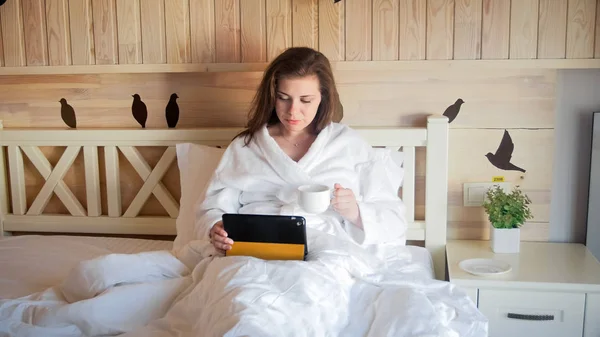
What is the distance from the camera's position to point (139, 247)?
2074 mm

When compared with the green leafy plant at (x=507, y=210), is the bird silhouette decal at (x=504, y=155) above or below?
above

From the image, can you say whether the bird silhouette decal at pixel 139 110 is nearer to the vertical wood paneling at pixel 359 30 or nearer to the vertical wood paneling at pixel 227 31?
the vertical wood paneling at pixel 227 31

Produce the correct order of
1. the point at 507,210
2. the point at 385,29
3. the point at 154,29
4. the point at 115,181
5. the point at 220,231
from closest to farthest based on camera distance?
1. the point at 220,231
2. the point at 507,210
3. the point at 385,29
4. the point at 154,29
5. the point at 115,181

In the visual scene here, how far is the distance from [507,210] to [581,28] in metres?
0.64

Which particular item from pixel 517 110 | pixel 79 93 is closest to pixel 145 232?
pixel 79 93

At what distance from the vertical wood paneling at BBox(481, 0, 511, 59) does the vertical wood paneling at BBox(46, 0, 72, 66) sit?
4.84 feet

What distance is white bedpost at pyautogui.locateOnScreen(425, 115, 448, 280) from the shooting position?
2.02 metres

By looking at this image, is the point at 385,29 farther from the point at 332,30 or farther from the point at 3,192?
the point at 3,192

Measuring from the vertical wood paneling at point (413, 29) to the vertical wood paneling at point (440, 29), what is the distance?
0.06 feet

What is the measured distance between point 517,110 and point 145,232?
1.40 m

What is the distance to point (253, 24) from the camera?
82.7 inches

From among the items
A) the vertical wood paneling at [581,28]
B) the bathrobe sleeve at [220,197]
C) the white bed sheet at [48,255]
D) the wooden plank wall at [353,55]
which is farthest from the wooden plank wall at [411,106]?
the bathrobe sleeve at [220,197]

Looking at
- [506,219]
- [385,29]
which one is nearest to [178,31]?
[385,29]

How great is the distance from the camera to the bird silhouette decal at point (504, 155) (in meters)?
2.08
